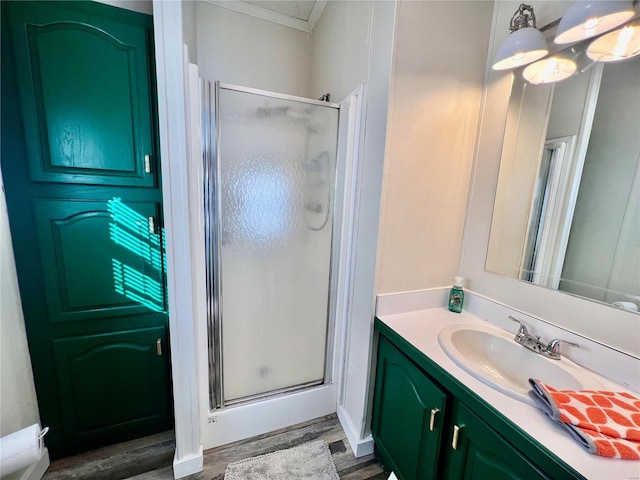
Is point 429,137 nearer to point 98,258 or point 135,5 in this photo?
point 135,5

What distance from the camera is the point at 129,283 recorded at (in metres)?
1.32

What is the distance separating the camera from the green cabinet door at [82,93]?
3.50 feet

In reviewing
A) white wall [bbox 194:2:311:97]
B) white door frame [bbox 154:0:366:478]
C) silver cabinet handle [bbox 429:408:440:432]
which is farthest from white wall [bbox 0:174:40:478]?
silver cabinet handle [bbox 429:408:440:432]

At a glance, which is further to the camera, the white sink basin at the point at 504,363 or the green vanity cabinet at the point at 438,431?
the white sink basin at the point at 504,363

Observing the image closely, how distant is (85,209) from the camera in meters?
1.21

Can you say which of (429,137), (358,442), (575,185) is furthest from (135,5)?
(358,442)

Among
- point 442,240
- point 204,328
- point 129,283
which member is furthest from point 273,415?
point 442,240

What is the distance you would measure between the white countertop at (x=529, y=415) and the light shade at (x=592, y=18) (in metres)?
1.18

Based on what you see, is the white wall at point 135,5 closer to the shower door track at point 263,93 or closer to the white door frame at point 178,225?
the white door frame at point 178,225

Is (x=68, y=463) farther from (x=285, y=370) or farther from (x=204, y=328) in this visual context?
(x=285, y=370)

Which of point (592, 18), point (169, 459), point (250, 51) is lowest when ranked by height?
point (169, 459)

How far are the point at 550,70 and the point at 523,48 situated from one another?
0.18 meters

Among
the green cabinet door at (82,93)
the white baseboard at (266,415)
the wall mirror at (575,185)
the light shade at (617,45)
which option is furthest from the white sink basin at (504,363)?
the green cabinet door at (82,93)

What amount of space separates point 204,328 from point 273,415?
28.6 inches
